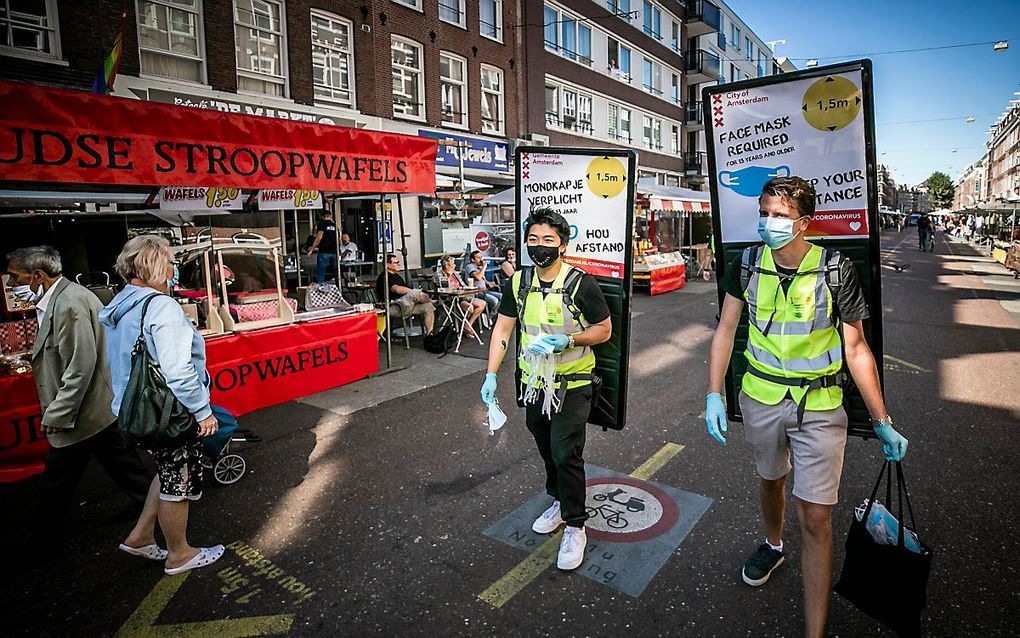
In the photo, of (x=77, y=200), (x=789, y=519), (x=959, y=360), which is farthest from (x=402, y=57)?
(x=789, y=519)

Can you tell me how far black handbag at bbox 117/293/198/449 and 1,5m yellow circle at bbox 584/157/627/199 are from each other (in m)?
2.83

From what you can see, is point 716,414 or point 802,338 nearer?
point 802,338

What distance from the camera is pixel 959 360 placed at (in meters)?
8.08

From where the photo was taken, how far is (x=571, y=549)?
132 inches

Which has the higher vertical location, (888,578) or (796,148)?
(796,148)

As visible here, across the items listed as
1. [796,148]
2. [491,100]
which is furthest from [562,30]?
[796,148]

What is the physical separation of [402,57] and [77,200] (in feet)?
40.6

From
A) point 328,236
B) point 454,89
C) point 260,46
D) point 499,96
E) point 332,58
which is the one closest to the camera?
point 328,236

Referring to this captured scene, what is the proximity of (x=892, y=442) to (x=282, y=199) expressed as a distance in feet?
31.3

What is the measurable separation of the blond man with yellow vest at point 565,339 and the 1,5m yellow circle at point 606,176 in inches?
34.5

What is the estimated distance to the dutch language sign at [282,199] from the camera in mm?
9555

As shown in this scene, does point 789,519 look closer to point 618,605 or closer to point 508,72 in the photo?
point 618,605

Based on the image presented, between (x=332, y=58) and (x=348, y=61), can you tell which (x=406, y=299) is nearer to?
(x=332, y=58)

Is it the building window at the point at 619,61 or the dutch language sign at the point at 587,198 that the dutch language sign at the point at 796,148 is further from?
the building window at the point at 619,61
